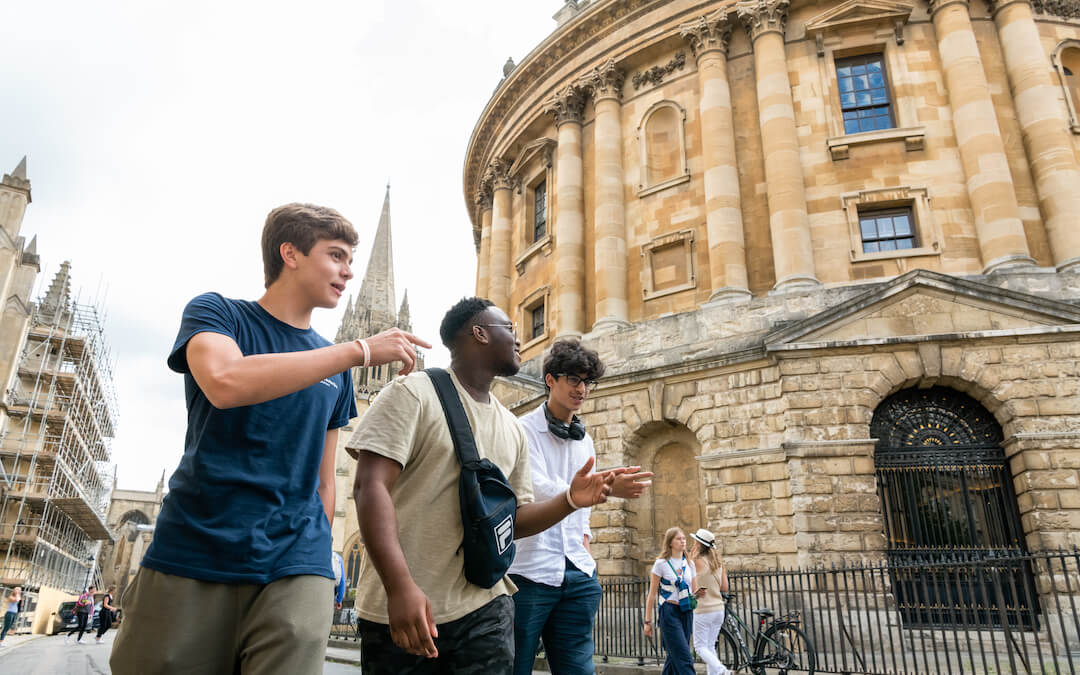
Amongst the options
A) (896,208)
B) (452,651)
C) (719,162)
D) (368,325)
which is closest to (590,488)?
(452,651)

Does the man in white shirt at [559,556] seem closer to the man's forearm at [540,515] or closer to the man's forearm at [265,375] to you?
the man's forearm at [540,515]

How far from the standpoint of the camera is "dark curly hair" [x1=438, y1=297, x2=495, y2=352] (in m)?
3.12

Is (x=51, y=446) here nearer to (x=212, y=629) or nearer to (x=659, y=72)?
(x=659, y=72)

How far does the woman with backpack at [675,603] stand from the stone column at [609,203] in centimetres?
1061

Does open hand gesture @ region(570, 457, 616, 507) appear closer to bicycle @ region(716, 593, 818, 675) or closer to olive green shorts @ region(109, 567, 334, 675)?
olive green shorts @ region(109, 567, 334, 675)

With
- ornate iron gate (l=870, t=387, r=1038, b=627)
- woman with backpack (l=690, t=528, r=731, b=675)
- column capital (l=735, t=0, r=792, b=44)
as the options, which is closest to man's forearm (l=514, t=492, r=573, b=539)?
woman with backpack (l=690, t=528, r=731, b=675)

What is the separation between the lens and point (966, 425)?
518 inches

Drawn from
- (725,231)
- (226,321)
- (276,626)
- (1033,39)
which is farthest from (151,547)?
(1033,39)

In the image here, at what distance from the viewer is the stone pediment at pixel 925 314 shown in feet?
42.0

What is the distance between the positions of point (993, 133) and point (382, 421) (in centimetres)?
1813

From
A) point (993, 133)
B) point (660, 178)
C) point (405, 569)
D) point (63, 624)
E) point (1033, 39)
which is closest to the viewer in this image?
point (405, 569)

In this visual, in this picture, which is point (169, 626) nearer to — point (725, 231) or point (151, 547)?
point (151, 547)

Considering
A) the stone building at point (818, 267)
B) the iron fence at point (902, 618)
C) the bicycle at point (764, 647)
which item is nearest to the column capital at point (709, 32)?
the stone building at point (818, 267)

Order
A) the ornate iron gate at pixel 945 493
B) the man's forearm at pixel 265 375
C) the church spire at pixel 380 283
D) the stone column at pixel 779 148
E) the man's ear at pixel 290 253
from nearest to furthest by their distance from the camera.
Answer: the man's forearm at pixel 265 375 → the man's ear at pixel 290 253 → the ornate iron gate at pixel 945 493 → the stone column at pixel 779 148 → the church spire at pixel 380 283
